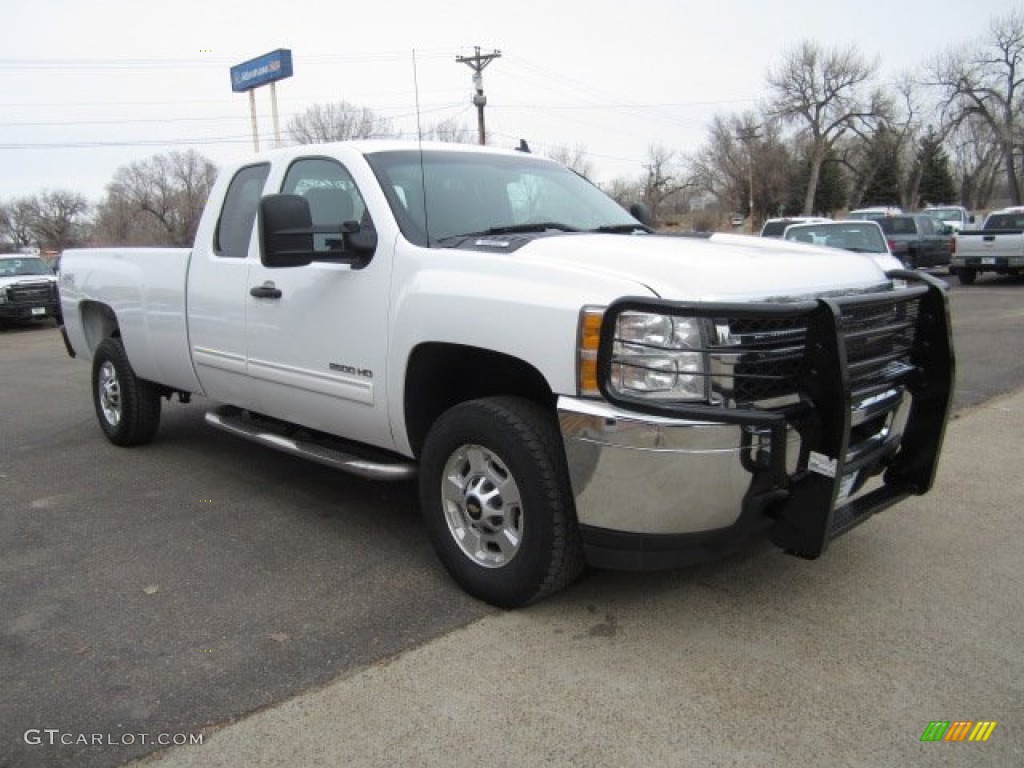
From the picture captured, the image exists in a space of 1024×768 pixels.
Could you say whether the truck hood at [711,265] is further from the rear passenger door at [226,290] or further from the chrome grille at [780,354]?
the rear passenger door at [226,290]

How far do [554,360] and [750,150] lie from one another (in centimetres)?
6353

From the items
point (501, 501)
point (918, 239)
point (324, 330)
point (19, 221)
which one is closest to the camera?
point (501, 501)

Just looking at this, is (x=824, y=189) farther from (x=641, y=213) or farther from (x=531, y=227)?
(x=531, y=227)

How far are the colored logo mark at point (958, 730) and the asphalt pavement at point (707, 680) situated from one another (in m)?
0.02

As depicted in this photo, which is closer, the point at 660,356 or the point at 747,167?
the point at 660,356

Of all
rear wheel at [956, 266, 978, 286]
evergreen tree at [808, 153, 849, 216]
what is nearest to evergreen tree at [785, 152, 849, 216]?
evergreen tree at [808, 153, 849, 216]

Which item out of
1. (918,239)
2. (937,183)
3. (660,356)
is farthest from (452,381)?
(937,183)

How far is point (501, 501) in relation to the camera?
3.48 meters

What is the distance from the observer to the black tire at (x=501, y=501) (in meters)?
3.27

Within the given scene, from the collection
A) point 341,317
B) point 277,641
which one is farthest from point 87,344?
point 277,641

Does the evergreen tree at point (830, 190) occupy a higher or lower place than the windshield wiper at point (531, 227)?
higher

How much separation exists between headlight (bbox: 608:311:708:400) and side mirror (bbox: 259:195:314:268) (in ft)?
5.21

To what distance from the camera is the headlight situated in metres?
2.95
